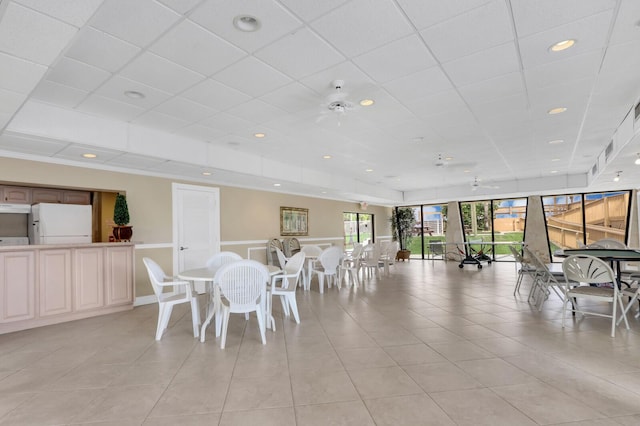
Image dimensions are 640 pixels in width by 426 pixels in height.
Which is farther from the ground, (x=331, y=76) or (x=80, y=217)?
(x=331, y=76)

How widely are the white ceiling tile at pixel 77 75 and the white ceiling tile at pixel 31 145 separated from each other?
1146 mm

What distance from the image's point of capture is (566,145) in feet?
20.6

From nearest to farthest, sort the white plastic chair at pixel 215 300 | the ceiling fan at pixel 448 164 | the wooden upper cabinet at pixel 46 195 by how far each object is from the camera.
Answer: the white plastic chair at pixel 215 300 → the wooden upper cabinet at pixel 46 195 → the ceiling fan at pixel 448 164

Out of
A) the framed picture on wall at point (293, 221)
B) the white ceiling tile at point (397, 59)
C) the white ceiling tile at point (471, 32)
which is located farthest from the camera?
the framed picture on wall at point (293, 221)

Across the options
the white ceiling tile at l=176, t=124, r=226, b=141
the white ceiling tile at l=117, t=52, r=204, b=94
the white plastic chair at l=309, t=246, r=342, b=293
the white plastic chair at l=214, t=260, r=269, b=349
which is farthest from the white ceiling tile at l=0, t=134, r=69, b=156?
the white plastic chair at l=309, t=246, r=342, b=293

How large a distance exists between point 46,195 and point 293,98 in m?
4.95

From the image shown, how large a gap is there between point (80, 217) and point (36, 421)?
420 cm

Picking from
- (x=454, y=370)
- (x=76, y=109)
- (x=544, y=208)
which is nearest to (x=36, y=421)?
(x=454, y=370)

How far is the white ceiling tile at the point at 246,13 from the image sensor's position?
2230 millimetres

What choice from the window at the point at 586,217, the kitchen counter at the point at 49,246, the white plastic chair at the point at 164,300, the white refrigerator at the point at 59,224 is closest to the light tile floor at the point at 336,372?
the white plastic chair at the point at 164,300

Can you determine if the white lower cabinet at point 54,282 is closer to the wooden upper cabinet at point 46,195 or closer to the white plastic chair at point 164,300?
the wooden upper cabinet at point 46,195

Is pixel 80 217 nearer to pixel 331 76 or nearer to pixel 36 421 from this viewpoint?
pixel 36 421

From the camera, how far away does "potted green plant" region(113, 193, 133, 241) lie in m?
5.31

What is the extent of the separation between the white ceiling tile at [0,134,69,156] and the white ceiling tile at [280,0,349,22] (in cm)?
363
